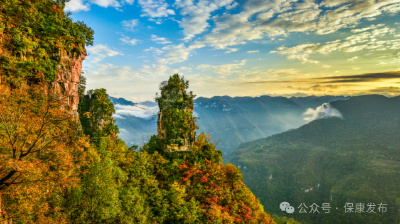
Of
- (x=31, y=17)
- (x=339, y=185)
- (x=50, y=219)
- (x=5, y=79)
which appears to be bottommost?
(x=339, y=185)

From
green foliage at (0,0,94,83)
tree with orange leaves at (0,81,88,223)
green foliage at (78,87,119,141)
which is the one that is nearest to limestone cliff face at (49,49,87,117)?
green foliage at (0,0,94,83)

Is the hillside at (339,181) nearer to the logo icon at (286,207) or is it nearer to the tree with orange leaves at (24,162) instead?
the logo icon at (286,207)

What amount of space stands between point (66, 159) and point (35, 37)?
12592 mm

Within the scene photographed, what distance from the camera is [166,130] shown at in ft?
96.2

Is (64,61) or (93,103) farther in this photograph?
(93,103)

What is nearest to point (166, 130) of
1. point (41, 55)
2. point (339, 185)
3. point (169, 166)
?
point (169, 166)

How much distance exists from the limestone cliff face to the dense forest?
0.10m

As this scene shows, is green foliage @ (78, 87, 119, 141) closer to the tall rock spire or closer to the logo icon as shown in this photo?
the tall rock spire

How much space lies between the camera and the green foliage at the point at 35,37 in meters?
13.1

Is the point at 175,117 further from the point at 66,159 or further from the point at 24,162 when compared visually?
the point at 24,162

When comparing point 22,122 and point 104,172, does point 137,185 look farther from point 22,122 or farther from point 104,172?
point 22,122

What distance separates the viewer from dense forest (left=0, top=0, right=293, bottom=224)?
8.77 meters

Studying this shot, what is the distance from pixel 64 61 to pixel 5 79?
5.98 m

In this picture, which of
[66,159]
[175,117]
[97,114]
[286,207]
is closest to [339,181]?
[286,207]
